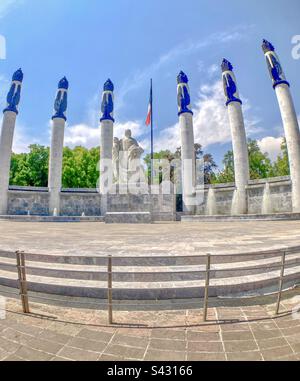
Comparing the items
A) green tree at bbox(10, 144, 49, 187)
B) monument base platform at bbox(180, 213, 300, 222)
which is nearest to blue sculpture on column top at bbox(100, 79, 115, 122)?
monument base platform at bbox(180, 213, 300, 222)

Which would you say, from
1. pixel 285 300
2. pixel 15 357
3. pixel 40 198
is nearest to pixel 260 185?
pixel 285 300

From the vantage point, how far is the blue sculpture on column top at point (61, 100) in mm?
22953

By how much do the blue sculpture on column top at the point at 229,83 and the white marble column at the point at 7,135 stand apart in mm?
22577

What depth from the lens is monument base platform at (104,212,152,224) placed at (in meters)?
15.3

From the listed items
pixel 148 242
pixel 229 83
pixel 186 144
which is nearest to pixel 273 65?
pixel 229 83

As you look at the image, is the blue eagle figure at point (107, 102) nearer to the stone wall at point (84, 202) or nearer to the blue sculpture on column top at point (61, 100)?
→ the blue sculpture on column top at point (61, 100)

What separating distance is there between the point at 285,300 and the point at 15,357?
406 centimetres

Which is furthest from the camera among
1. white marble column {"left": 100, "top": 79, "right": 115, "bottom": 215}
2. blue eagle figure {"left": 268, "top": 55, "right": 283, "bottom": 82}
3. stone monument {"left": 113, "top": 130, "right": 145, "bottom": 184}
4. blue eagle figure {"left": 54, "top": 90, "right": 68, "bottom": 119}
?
blue eagle figure {"left": 54, "top": 90, "right": 68, "bottom": 119}

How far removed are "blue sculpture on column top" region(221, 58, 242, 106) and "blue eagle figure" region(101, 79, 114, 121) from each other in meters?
12.5

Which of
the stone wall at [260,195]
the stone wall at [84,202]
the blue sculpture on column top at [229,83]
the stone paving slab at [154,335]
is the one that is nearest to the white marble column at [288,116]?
the stone wall at [260,195]

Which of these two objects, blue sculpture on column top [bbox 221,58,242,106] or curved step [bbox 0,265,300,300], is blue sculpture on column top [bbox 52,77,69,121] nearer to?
blue sculpture on column top [bbox 221,58,242,106]

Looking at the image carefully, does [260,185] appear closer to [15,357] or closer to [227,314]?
[227,314]

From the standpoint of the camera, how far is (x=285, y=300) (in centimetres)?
364
